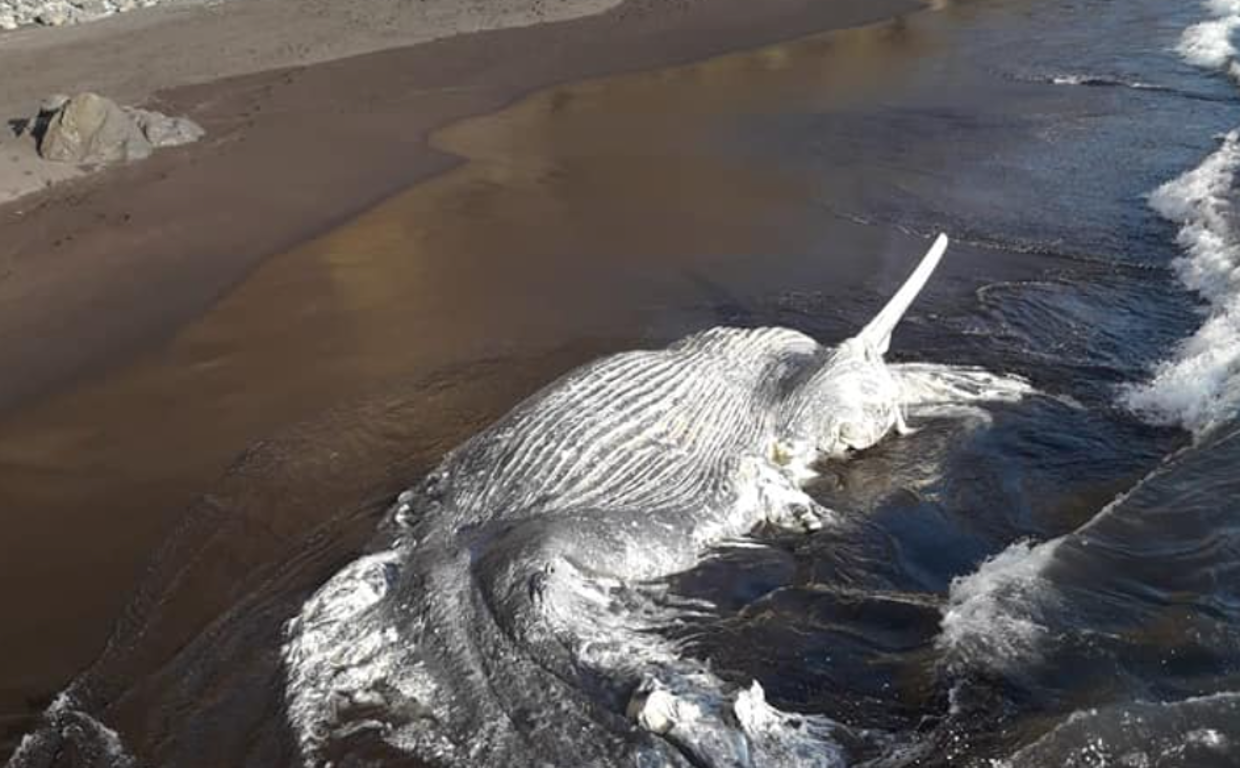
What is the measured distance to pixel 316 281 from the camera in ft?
39.3

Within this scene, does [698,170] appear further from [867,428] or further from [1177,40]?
[1177,40]

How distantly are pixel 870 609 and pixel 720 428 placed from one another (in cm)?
157

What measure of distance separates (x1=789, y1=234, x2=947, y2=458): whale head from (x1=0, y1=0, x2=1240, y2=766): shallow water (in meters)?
0.19

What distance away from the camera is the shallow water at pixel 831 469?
5660mm

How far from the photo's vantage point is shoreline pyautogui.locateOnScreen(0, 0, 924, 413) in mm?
11414

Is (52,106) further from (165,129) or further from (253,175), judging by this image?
(253,175)

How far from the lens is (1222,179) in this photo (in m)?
13.5

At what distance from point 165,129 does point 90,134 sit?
4.08 ft

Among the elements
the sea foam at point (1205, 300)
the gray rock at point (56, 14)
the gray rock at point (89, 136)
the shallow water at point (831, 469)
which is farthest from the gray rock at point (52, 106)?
the sea foam at point (1205, 300)

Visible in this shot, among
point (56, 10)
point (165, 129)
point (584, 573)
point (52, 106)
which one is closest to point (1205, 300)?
point (584, 573)

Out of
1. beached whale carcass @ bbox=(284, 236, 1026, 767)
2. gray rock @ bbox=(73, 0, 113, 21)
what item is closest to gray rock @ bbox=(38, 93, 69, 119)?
gray rock @ bbox=(73, 0, 113, 21)

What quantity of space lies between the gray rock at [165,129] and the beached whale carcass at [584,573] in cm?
1201

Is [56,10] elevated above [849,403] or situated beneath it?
elevated above

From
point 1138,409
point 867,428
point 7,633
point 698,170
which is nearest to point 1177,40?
point 698,170
